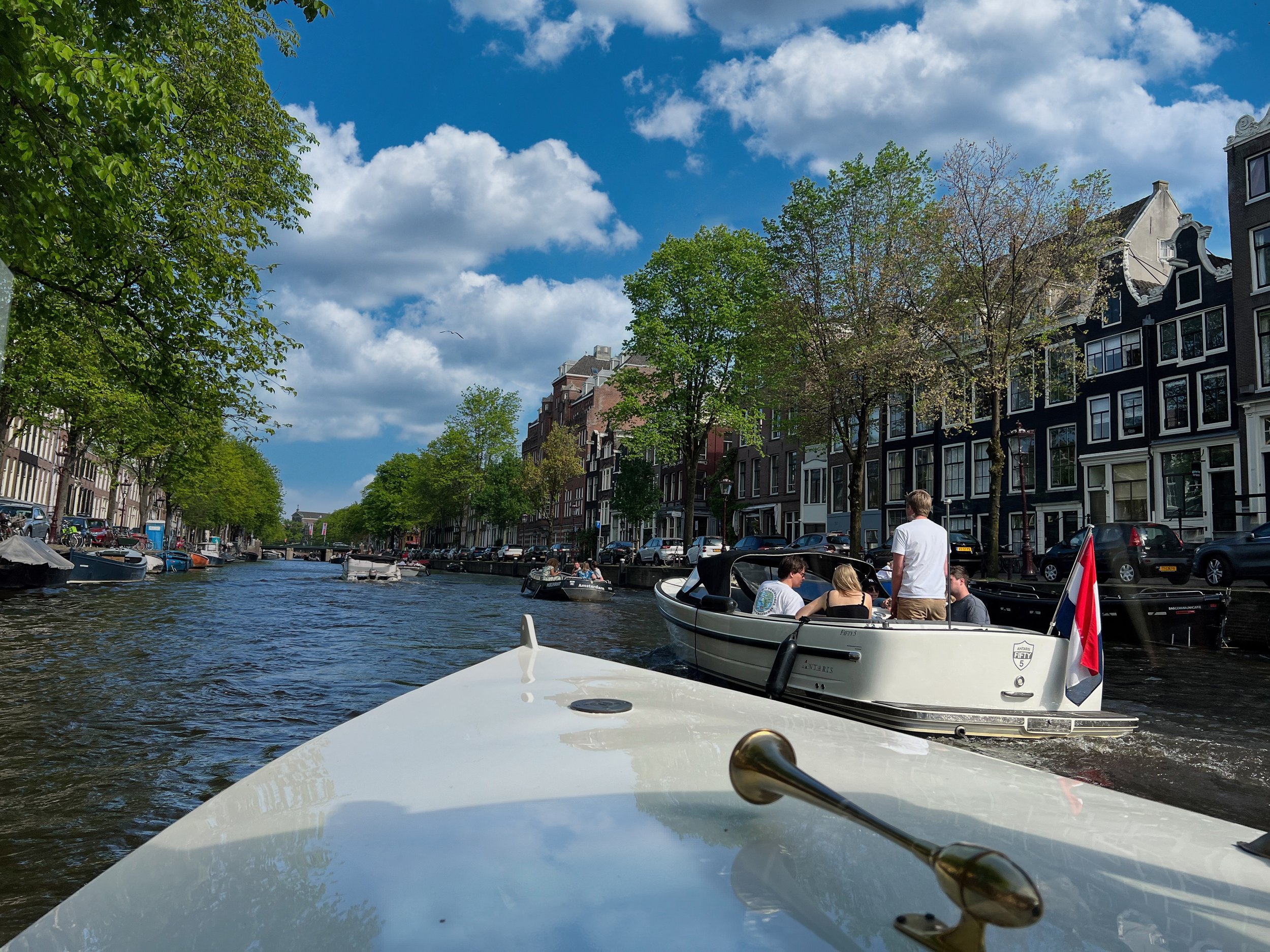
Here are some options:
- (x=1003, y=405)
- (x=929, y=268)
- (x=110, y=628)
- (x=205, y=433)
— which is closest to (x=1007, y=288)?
(x=929, y=268)

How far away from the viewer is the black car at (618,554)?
4112cm

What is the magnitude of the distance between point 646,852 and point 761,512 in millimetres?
43637

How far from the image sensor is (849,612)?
7.57 m

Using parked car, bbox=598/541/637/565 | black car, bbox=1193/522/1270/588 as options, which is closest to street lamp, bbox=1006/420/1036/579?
black car, bbox=1193/522/1270/588

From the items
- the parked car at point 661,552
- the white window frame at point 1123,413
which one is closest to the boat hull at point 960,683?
the white window frame at point 1123,413

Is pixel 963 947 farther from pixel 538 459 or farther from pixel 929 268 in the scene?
pixel 538 459

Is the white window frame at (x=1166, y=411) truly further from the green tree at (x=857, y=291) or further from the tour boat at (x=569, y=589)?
the tour boat at (x=569, y=589)

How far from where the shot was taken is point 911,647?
258 inches

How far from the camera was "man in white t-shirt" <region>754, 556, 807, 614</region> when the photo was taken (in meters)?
8.21

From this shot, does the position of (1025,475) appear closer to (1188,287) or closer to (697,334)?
(1188,287)

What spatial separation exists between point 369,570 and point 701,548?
1574 centimetres

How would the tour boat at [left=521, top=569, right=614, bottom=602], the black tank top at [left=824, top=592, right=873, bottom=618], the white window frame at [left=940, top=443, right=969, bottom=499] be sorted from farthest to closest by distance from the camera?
1. the white window frame at [left=940, top=443, right=969, bottom=499]
2. the tour boat at [left=521, top=569, right=614, bottom=602]
3. the black tank top at [left=824, top=592, right=873, bottom=618]

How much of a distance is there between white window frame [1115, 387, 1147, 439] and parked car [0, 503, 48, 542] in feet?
107

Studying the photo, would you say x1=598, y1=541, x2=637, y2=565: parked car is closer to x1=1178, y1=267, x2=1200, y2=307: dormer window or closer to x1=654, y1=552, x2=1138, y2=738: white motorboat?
x1=1178, y1=267, x2=1200, y2=307: dormer window
